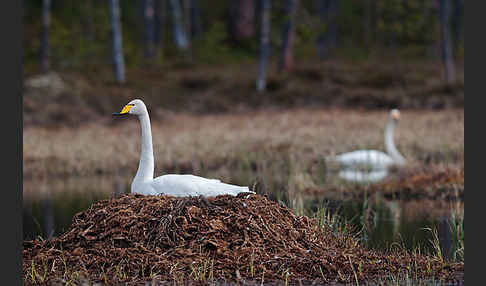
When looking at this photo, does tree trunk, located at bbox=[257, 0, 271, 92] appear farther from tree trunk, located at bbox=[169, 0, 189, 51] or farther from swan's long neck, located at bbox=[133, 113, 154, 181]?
swan's long neck, located at bbox=[133, 113, 154, 181]

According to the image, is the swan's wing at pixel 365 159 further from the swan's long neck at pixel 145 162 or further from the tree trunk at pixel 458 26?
the tree trunk at pixel 458 26

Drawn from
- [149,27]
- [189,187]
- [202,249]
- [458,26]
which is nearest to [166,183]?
[189,187]

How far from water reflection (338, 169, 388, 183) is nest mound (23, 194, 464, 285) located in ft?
23.5

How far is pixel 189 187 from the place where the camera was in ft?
29.4

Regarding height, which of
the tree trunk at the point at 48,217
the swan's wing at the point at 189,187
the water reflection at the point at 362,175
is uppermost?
the swan's wing at the point at 189,187

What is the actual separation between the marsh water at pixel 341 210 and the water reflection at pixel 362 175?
2 centimetres

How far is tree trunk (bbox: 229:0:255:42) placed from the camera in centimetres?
4538

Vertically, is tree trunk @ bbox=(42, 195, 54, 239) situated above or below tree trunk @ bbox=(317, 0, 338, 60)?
below

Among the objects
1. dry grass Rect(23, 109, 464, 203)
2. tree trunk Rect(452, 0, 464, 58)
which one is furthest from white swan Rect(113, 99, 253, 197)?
tree trunk Rect(452, 0, 464, 58)

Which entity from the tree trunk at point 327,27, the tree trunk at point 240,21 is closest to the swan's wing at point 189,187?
the tree trunk at point 327,27

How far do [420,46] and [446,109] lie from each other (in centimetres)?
2613

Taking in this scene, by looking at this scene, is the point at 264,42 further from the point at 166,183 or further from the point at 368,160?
the point at 166,183

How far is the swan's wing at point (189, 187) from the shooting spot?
897 centimetres

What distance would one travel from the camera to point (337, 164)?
16625mm
